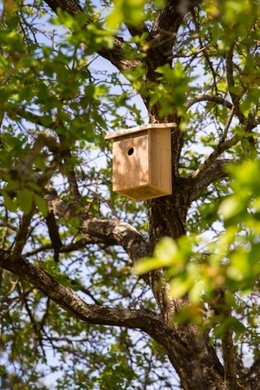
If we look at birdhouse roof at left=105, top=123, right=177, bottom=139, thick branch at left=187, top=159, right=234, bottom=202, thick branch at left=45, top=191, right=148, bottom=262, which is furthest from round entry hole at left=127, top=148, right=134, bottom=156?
thick branch at left=45, top=191, right=148, bottom=262

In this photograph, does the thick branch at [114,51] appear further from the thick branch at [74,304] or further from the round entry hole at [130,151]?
the thick branch at [74,304]

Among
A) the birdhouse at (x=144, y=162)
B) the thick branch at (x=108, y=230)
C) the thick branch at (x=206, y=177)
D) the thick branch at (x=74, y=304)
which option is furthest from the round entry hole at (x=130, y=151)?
the thick branch at (x=74, y=304)

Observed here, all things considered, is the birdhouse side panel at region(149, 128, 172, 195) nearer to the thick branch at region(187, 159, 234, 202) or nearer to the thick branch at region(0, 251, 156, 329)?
the thick branch at region(187, 159, 234, 202)

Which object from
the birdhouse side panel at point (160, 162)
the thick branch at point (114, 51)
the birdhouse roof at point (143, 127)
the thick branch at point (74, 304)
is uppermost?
the thick branch at point (114, 51)

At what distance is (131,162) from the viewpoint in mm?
4789

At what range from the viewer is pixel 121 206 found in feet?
25.8

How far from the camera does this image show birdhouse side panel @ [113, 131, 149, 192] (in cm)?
467

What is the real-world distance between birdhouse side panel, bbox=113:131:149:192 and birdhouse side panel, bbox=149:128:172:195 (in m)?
0.04

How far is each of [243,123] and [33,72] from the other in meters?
2.07

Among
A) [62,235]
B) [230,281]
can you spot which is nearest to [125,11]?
[230,281]

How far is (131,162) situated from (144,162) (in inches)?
5.4

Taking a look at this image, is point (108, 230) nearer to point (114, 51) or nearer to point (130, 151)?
point (130, 151)

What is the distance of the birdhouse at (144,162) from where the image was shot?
466 centimetres

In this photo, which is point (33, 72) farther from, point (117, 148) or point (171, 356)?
point (171, 356)
